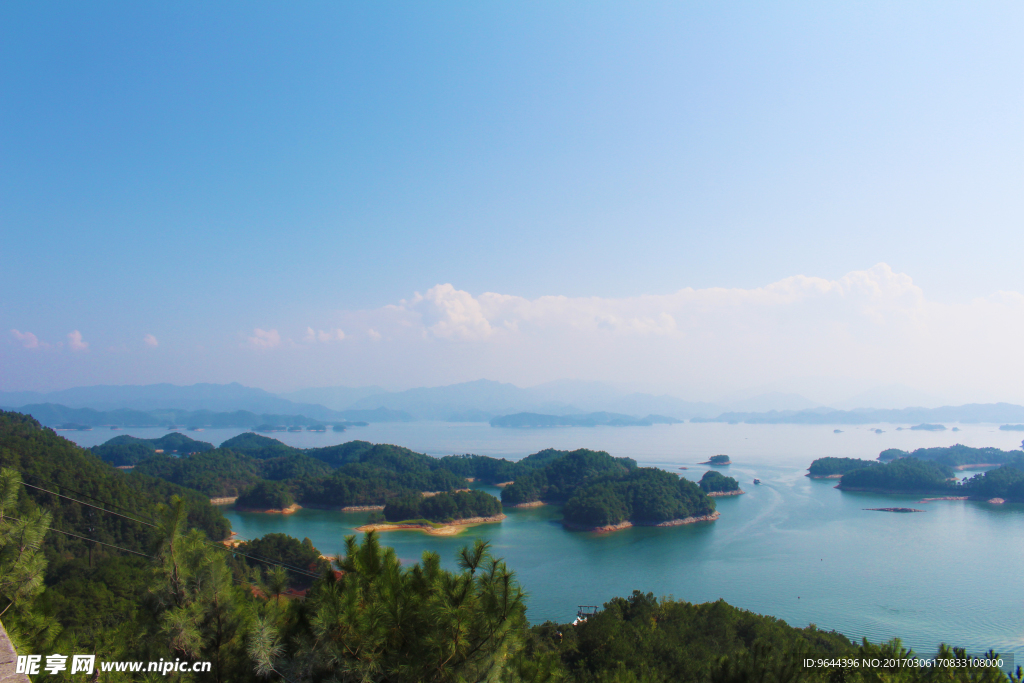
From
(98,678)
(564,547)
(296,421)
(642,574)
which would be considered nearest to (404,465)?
(564,547)

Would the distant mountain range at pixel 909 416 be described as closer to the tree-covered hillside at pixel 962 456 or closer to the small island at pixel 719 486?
the tree-covered hillside at pixel 962 456

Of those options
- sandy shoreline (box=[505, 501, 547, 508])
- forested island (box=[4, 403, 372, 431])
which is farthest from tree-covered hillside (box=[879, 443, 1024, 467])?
forested island (box=[4, 403, 372, 431])

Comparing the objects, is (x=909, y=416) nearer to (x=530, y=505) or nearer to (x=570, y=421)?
(x=570, y=421)

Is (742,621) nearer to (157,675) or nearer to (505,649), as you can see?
(505,649)

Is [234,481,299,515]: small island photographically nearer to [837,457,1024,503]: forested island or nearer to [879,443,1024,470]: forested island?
[837,457,1024,503]: forested island

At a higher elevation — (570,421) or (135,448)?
(135,448)

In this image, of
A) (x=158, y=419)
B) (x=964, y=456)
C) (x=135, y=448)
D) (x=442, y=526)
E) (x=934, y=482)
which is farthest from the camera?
(x=158, y=419)

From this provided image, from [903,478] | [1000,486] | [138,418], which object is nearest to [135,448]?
[903,478]
